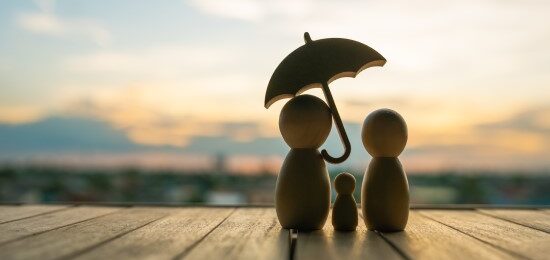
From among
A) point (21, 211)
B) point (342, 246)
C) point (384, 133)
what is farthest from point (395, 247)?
point (21, 211)

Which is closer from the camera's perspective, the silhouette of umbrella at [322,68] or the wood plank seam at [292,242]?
the wood plank seam at [292,242]

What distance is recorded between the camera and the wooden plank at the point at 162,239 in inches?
38.6

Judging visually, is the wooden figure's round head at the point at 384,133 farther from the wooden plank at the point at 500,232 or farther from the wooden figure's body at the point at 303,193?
the wooden plank at the point at 500,232

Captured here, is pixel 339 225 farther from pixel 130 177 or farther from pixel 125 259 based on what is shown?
pixel 130 177

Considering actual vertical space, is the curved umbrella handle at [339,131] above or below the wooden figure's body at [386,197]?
above

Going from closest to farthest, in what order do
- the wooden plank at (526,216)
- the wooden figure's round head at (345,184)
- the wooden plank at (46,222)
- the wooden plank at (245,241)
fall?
the wooden plank at (245,241)
the wooden plank at (46,222)
the wooden figure's round head at (345,184)
the wooden plank at (526,216)

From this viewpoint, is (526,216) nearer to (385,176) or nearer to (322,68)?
(385,176)

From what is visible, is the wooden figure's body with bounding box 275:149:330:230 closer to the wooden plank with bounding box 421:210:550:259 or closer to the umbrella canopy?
the umbrella canopy

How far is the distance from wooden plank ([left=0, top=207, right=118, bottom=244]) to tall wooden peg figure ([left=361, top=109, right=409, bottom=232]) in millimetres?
778

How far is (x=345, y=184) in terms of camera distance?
4.44 feet

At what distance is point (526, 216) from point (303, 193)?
0.85m

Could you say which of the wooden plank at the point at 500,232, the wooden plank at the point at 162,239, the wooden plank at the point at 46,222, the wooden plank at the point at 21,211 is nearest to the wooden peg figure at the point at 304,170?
the wooden plank at the point at 162,239

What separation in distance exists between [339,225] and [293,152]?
208mm

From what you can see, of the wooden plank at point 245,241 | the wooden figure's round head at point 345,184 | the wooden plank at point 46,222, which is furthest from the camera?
the wooden figure's round head at point 345,184
